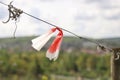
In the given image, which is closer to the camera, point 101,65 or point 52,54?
point 52,54

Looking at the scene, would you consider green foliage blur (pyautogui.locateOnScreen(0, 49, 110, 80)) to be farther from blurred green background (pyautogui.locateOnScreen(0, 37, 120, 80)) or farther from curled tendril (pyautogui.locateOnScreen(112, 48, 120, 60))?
curled tendril (pyautogui.locateOnScreen(112, 48, 120, 60))

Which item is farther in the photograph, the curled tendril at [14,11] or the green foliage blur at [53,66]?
the green foliage blur at [53,66]

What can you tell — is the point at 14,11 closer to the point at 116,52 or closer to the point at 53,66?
the point at 116,52

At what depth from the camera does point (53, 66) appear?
102062 millimetres

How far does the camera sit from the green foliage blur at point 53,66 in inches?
3182

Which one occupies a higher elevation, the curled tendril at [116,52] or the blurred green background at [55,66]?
the curled tendril at [116,52]

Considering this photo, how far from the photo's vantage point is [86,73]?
100062 millimetres

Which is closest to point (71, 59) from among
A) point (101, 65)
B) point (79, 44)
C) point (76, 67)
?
point (76, 67)

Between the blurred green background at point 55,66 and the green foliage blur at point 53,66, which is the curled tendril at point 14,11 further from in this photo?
the green foliage blur at point 53,66

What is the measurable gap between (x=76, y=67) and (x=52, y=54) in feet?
324

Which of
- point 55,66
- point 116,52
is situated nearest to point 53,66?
point 55,66

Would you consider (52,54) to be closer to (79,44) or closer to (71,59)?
(71,59)

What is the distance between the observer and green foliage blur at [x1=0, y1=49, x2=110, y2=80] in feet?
265

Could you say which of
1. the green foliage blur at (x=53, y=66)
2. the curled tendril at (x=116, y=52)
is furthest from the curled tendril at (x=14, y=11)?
the green foliage blur at (x=53, y=66)
